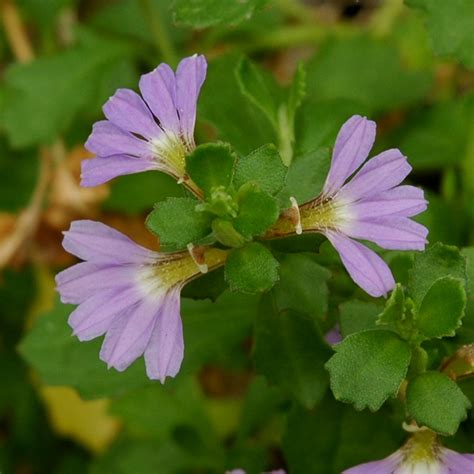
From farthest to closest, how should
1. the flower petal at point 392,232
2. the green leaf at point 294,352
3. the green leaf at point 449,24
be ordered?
the green leaf at point 449,24 → the green leaf at point 294,352 → the flower petal at point 392,232

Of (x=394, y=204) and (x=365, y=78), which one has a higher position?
(x=394, y=204)

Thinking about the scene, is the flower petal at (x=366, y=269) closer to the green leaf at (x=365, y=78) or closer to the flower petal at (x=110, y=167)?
the flower petal at (x=110, y=167)

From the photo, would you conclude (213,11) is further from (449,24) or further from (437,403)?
(437,403)

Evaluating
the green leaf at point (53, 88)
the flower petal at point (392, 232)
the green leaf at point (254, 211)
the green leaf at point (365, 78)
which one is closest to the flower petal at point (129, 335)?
the green leaf at point (254, 211)

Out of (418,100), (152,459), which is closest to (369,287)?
(152,459)

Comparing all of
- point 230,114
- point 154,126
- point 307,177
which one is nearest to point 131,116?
point 154,126

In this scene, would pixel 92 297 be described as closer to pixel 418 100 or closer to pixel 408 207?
pixel 408 207

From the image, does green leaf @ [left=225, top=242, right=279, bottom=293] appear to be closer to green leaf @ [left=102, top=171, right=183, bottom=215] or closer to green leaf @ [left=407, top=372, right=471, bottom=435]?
green leaf @ [left=407, top=372, right=471, bottom=435]
